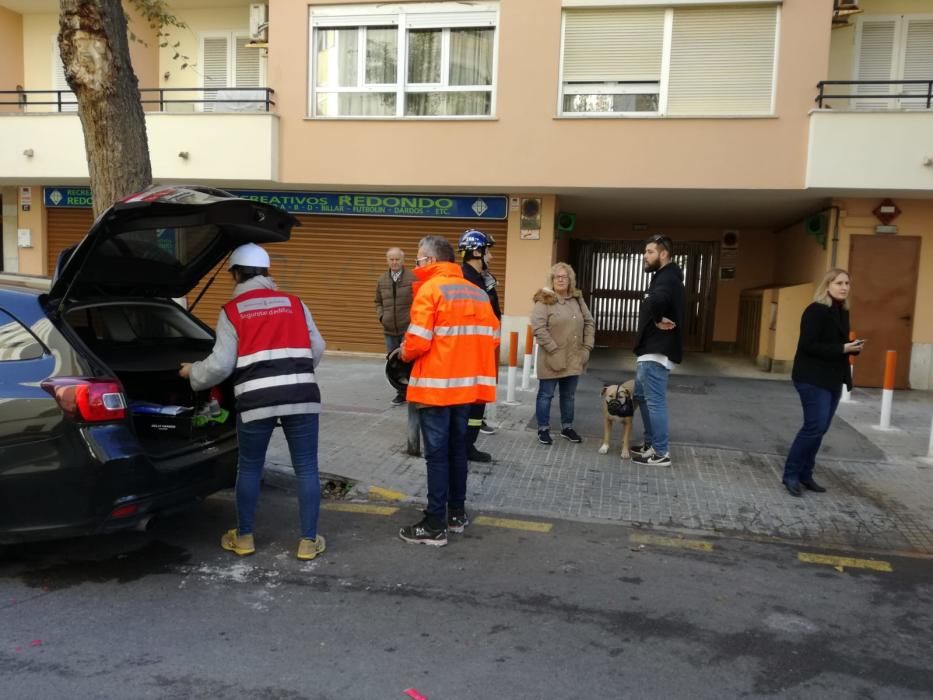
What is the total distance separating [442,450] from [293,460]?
878 millimetres

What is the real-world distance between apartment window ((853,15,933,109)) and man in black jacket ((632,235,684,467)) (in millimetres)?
7291

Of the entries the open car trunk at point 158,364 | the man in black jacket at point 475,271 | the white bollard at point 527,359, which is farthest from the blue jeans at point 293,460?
the white bollard at point 527,359

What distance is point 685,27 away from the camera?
10.3 metres

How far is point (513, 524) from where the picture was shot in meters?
5.06

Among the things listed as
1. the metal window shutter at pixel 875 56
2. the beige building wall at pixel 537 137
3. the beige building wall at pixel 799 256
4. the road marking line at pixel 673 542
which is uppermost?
the metal window shutter at pixel 875 56

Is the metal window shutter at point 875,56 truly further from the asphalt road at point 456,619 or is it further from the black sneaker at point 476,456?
the asphalt road at point 456,619

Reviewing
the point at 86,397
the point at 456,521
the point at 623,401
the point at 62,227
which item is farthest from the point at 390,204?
the point at 86,397

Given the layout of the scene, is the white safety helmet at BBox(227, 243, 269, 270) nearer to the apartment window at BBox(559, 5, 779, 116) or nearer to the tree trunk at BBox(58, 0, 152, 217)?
the tree trunk at BBox(58, 0, 152, 217)

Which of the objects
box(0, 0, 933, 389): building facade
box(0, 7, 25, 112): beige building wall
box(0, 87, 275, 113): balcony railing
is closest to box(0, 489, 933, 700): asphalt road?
box(0, 0, 933, 389): building facade

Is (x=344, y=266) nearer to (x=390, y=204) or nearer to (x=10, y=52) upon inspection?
(x=390, y=204)

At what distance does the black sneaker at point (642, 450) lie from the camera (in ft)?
21.2

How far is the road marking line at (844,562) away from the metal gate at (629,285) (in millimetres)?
10953

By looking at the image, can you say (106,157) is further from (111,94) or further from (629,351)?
(629,351)

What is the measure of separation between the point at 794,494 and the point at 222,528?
4.25 metres
